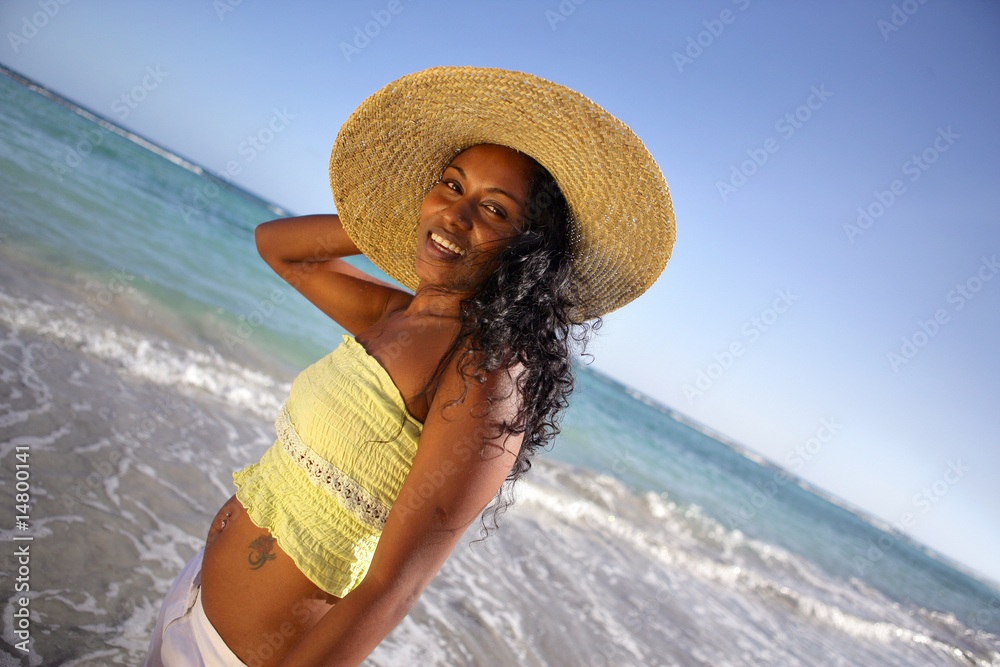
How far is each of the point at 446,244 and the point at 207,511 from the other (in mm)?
3362

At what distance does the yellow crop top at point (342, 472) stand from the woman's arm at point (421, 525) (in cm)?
19

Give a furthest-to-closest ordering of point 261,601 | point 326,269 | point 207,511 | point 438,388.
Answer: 1. point 207,511
2. point 326,269
3. point 261,601
4. point 438,388


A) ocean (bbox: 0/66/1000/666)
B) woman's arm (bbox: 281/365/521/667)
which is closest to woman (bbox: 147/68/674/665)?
woman's arm (bbox: 281/365/521/667)

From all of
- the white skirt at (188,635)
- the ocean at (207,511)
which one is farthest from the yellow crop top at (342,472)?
the ocean at (207,511)

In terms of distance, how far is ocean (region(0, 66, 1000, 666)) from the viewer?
3.07 meters

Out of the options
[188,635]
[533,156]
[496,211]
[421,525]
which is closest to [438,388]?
[421,525]

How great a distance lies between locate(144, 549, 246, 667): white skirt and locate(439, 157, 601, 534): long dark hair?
794 mm

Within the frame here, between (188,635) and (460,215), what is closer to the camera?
(188,635)

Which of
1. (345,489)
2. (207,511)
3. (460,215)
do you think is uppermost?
(460,215)

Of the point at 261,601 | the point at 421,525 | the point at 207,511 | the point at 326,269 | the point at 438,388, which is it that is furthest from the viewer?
the point at 207,511

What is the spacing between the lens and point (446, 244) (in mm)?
1610

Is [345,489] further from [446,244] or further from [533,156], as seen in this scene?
[533,156]

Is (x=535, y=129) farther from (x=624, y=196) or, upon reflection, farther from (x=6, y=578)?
(x=6, y=578)

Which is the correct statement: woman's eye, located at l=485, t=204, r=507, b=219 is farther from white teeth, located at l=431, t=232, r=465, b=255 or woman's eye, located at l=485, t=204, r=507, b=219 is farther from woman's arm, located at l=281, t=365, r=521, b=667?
woman's arm, located at l=281, t=365, r=521, b=667
